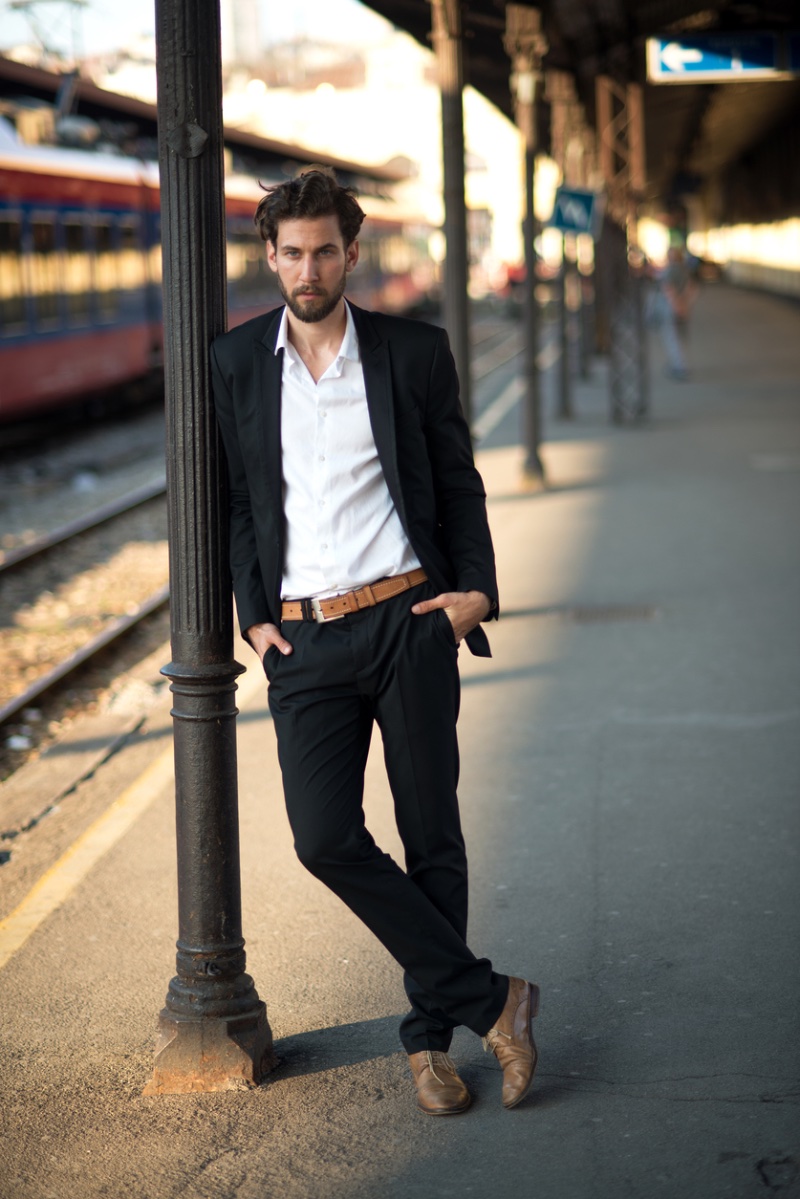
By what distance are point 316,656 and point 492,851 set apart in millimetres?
2024

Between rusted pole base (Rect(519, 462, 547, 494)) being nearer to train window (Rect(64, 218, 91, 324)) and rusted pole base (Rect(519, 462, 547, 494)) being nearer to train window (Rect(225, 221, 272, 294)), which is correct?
train window (Rect(64, 218, 91, 324))

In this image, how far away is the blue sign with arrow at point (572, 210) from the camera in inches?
615

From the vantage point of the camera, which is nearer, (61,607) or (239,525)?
(239,525)

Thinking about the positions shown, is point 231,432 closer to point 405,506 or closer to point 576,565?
point 405,506

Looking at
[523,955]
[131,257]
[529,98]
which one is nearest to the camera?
[523,955]

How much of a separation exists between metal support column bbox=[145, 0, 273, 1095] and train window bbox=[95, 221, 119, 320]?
16.8m

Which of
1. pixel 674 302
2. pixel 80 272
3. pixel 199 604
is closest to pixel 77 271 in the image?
pixel 80 272

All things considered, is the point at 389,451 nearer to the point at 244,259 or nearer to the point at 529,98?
the point at 529,98

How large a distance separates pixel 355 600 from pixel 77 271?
16.7 m

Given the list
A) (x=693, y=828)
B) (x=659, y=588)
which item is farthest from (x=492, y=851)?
(x=659, y=588)

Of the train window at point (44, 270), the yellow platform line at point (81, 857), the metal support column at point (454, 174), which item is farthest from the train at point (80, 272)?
the yellow platform line at point (81, 857)

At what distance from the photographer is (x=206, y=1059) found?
3.63 m

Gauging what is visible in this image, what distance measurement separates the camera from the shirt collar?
334cm

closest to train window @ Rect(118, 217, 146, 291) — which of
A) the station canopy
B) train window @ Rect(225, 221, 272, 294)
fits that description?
train window @ Rect(225, 221, 272, 294)
